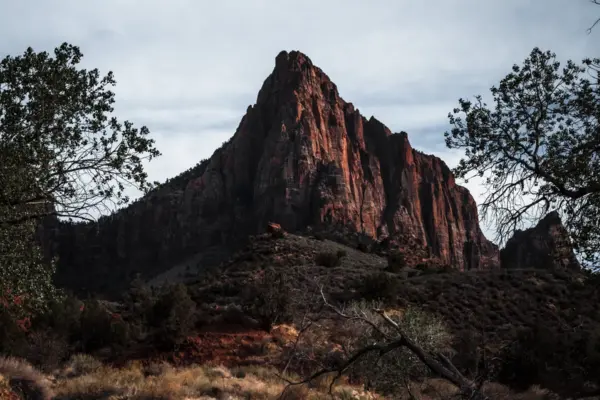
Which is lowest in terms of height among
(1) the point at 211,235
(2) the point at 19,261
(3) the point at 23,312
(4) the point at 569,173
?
(3) the point at 23,312

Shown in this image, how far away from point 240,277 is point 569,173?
4256cm

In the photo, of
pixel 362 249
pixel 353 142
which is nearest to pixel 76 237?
pixel 353 142

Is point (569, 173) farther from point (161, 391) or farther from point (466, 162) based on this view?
point (161, 391)

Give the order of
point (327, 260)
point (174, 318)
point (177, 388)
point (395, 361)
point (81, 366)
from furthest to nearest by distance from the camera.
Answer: point (327, 260) < point (174, 318) < point (81, 366) < point (177, 388) < point (395, 361)

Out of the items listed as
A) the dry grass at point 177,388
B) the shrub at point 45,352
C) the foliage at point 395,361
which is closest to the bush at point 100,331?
the shrub at point 45,352

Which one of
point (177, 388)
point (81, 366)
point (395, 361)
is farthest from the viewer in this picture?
point (81, 366)

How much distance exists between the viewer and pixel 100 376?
21.8 metres

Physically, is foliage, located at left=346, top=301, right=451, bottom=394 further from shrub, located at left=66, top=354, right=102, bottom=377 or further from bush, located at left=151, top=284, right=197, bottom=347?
shrub, located at left=66, top=354, right=102, bottom=377

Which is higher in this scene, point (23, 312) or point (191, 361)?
point (23, 312)

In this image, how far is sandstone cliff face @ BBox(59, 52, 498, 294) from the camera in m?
128

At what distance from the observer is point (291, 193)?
124 meters

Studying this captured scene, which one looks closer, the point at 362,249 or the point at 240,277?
Answer: the point at 240,277

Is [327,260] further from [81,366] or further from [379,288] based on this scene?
[81,366]

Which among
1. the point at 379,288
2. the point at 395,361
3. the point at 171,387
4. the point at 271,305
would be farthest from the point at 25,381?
the point at 379,288
